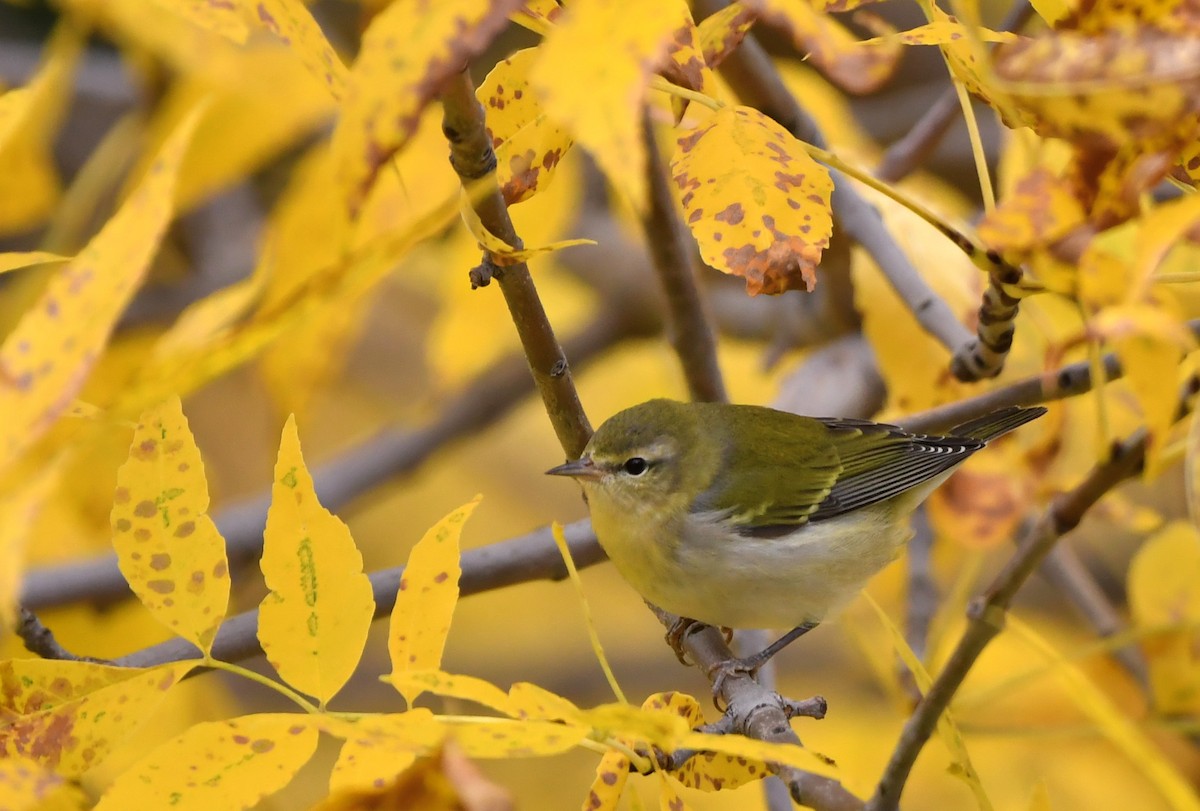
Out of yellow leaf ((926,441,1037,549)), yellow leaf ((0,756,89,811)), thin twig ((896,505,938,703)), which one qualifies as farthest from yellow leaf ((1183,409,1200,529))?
thin twig ((896,505,938,703))

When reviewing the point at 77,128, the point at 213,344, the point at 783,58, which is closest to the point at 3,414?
the point at 213,344

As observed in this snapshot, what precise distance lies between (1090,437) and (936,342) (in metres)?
0.95

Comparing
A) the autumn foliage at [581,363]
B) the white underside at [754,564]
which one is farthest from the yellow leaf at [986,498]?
the white underside at [754,564]

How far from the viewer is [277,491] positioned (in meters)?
1.01

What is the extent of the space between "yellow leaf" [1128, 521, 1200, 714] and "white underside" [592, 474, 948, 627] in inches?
23.0

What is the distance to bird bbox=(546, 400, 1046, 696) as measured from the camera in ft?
6.85

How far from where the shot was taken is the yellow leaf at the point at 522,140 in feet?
3.71

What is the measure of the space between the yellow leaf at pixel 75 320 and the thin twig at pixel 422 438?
1863mm

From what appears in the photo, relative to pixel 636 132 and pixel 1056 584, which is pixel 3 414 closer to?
pixel 636 132

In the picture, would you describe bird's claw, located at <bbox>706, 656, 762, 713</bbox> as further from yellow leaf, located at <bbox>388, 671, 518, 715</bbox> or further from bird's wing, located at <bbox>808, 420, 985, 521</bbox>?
yellow leaf, located at <bbox>388, 671, 518, 715</bbox>

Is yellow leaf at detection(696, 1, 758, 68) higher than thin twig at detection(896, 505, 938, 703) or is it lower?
higher

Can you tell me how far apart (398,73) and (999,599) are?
0.59 m

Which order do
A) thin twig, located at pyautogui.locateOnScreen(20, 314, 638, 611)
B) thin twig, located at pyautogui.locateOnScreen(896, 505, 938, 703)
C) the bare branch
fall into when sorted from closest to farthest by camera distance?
the bare branch < thin twig, located at pyautogui.locateOnScreen(896, 505, 938, 703) < thin twig, located at pyautogui.locateOnScreen(20, 314, 638, 611)

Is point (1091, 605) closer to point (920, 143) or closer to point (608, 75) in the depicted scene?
point (920, 143)
